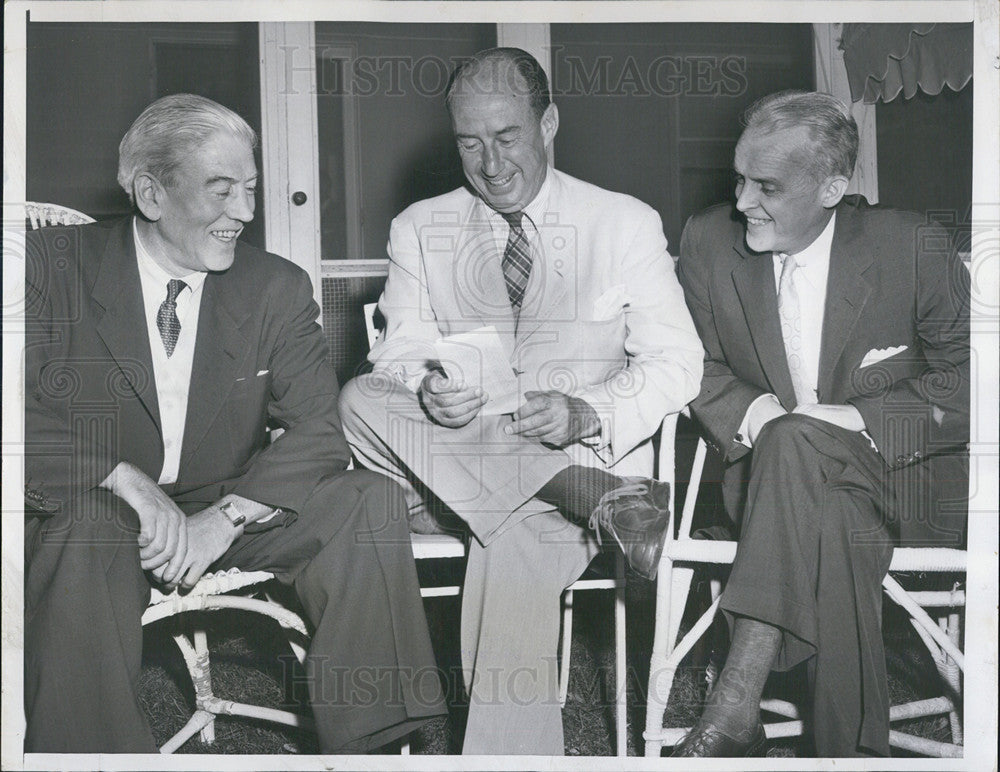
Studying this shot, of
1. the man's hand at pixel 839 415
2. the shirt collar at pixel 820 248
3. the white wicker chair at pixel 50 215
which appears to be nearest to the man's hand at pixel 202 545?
the white wicker chair at pixel 50 215

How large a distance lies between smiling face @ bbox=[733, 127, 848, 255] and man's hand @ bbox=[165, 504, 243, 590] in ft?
4.54

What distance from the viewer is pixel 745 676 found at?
215 centimetres

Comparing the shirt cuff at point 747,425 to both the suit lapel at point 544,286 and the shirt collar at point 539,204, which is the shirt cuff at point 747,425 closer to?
the suit lapel at point 544,286

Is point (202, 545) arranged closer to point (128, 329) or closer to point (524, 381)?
point (128, 329)

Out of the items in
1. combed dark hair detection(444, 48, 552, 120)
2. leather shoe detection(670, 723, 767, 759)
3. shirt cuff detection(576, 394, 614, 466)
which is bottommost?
leather shoe detection(670, 723, 767, 759)

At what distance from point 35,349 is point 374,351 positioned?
80cm

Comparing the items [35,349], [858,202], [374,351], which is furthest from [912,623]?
[35,349]

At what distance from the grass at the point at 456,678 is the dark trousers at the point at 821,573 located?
0.09 meters

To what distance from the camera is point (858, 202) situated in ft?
7.36

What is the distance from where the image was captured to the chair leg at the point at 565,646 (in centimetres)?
222

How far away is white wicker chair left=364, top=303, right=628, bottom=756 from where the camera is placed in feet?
7.16

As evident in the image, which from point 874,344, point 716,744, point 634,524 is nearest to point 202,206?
point 634,524

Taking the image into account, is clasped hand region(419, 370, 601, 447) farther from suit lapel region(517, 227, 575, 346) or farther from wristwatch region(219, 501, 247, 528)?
wristwatch region(219, 501, 247, 528)

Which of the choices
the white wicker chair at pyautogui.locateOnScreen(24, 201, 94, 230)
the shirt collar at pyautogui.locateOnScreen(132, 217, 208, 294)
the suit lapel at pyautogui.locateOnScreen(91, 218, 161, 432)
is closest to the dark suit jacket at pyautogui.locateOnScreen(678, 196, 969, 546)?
the shirt collar at pyautogui.locateOnScreen(132, 217, 208, 294)
